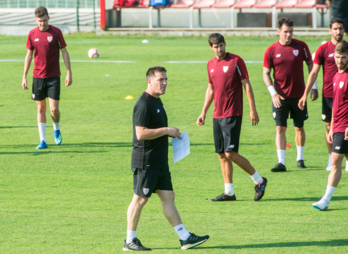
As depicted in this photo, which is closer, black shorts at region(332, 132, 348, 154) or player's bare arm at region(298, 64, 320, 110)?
black shorts at region(332, 132, 348, 154)

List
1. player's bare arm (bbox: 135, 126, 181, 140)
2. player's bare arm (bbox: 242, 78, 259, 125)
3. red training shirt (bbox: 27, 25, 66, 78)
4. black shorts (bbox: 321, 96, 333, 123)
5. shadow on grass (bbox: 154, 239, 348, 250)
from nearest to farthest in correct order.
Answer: player's bare arm (bbox: 135, 126, 181, 140), shadow on grass (bbox: 154, 239, 348, 250), player's bare arm (bbox: 242, 78, 259, 125), black shorts (bbox: 321, 96, 333, 123), red training shirt (bbox: 27, 25, 66, 78)

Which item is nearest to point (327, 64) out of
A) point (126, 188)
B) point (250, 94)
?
point (250, 94)

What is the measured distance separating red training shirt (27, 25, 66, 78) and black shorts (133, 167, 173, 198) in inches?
221

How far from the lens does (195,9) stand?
3375 cm

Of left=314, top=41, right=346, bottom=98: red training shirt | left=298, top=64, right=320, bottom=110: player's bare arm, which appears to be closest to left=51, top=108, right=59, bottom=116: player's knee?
left=298, top=64, right=320, bottom=110: player's bare arm

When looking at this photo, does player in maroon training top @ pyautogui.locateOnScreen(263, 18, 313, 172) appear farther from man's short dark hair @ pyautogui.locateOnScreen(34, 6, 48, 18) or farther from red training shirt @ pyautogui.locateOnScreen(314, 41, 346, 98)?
man's short dark hair @ pyautogui.locateOnScreen(34, 6, 48, 18)

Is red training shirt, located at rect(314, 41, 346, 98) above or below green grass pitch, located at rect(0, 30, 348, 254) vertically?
above

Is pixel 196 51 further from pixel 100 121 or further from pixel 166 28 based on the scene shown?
pixel 100 121

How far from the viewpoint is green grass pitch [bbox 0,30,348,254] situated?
599 centimetres

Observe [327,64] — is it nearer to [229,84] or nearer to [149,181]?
[229,84]

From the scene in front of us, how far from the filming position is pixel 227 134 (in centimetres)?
745

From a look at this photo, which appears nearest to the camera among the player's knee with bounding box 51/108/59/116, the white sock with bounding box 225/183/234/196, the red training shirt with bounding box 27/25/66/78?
the white sock with bounding box 225/183/234/196

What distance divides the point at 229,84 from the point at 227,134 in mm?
695

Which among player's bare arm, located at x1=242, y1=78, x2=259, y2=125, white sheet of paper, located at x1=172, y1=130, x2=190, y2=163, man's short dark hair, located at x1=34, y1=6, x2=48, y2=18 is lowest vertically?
white sheet of paper, located at x1=172, y1=130, x2=190, y2=163
